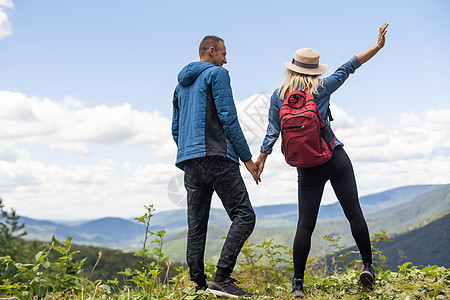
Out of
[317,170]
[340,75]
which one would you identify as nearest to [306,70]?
[340,75]

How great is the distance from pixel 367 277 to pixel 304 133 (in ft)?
5.49

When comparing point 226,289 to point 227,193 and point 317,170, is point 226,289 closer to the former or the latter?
point 227,193

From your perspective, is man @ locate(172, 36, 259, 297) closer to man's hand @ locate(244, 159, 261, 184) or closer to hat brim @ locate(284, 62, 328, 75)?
man's hand @ locate(244, 159, 261, 184)

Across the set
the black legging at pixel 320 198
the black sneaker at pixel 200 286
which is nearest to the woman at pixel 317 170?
the black legging at pixel 320 198

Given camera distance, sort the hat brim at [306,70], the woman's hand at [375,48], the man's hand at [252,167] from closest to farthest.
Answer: the man's hand at [252,167], the hat brim at [306,70], the woman's hand at [375,48]

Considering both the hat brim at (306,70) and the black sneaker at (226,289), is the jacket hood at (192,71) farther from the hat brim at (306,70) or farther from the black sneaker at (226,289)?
the black sneaker at (226,289)

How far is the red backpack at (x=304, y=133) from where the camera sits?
3.74 m

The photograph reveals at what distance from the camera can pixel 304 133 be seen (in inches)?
147

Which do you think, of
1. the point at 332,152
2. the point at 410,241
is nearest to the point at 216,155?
the point at 332,152

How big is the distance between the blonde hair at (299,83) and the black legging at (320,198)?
0.69 m

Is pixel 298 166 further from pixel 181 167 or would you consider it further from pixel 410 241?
pixel 410 241

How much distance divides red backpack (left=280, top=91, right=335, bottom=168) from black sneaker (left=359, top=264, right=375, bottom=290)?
1.27 m

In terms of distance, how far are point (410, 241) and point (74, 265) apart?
459 feet

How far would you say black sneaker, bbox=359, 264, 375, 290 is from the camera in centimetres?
407
